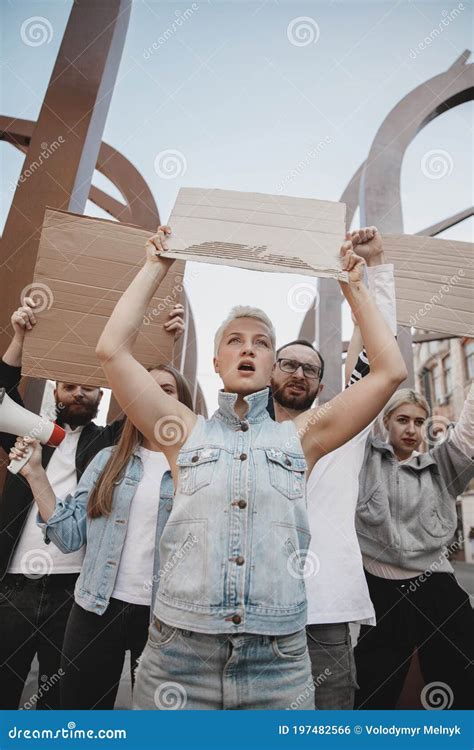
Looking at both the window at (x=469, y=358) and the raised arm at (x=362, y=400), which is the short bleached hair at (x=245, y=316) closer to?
the raised arm at (x=362, y=400)

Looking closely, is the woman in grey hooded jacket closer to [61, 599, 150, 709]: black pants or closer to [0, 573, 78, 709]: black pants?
[61, 599, 150, 709]: black pants

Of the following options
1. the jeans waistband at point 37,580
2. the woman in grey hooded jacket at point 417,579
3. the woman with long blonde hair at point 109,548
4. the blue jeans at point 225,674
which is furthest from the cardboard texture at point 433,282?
the jeans waistband at point 37,580

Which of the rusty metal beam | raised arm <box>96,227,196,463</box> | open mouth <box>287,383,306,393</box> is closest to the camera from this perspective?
raised arm <box>96,227,196,463</box>

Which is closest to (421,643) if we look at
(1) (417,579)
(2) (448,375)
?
(1) (417,579)

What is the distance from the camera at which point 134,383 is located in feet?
4.58

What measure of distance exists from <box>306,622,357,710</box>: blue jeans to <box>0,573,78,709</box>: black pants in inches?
40.9

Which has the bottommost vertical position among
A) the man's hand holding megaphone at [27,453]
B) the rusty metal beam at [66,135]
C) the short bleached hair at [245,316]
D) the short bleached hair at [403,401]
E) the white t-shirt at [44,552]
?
the white t-shirt at [44,552]

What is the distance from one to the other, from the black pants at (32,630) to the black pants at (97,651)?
33 cm

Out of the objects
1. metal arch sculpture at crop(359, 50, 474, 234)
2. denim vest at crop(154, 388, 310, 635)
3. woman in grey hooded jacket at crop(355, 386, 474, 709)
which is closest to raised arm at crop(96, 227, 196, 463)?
denim vest at crop(154, 388, 310, 635)

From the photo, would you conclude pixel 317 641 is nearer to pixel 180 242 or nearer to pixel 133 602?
pixel 133 602

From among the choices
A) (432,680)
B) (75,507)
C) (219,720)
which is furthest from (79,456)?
(432,680)

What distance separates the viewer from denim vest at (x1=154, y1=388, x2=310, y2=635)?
3.92ft

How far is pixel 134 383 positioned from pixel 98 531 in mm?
736

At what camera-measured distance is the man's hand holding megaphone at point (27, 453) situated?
183cm
